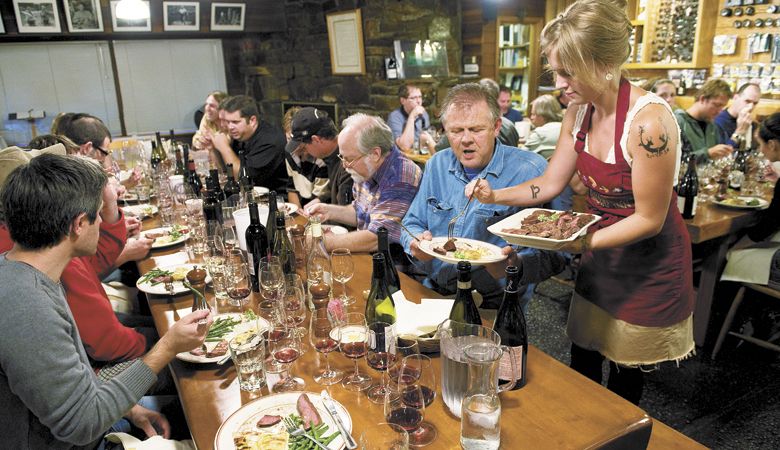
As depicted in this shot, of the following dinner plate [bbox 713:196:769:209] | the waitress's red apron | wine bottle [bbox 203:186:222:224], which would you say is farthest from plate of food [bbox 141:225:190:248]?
dinner plate [bbox 713:196:769:209]

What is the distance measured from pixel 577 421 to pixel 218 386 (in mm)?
912

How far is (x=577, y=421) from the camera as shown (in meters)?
1.19

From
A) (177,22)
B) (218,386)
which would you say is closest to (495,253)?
(218,386)

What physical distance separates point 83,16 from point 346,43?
3089 mm

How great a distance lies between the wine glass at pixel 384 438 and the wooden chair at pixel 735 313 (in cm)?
259

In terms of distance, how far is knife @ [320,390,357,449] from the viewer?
1.12 m

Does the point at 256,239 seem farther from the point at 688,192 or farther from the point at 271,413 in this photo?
the point at 688,192

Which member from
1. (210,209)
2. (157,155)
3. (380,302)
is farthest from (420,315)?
(157,155)

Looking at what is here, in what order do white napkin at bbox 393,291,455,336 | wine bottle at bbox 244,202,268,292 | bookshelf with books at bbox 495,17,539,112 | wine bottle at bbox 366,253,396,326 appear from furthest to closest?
1. bookshelf with books at bbox 495,17,539,112
2. wine bottle at bbox 244,202,268,292
3. wine bottle at bbox 366,253,396,326
4. white napkin at bbox 393,291,455,336

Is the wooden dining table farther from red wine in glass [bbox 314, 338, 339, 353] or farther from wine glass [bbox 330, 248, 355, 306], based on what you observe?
wine glass [bbox 330, 248, 355, 306]

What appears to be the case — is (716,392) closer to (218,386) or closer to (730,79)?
(218,386)

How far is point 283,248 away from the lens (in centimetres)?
209

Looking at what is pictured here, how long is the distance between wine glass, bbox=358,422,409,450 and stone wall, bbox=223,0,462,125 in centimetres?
530

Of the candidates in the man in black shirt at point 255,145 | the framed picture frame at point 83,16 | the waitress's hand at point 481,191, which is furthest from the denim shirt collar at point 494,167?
the framed picture frame at point 83,16
